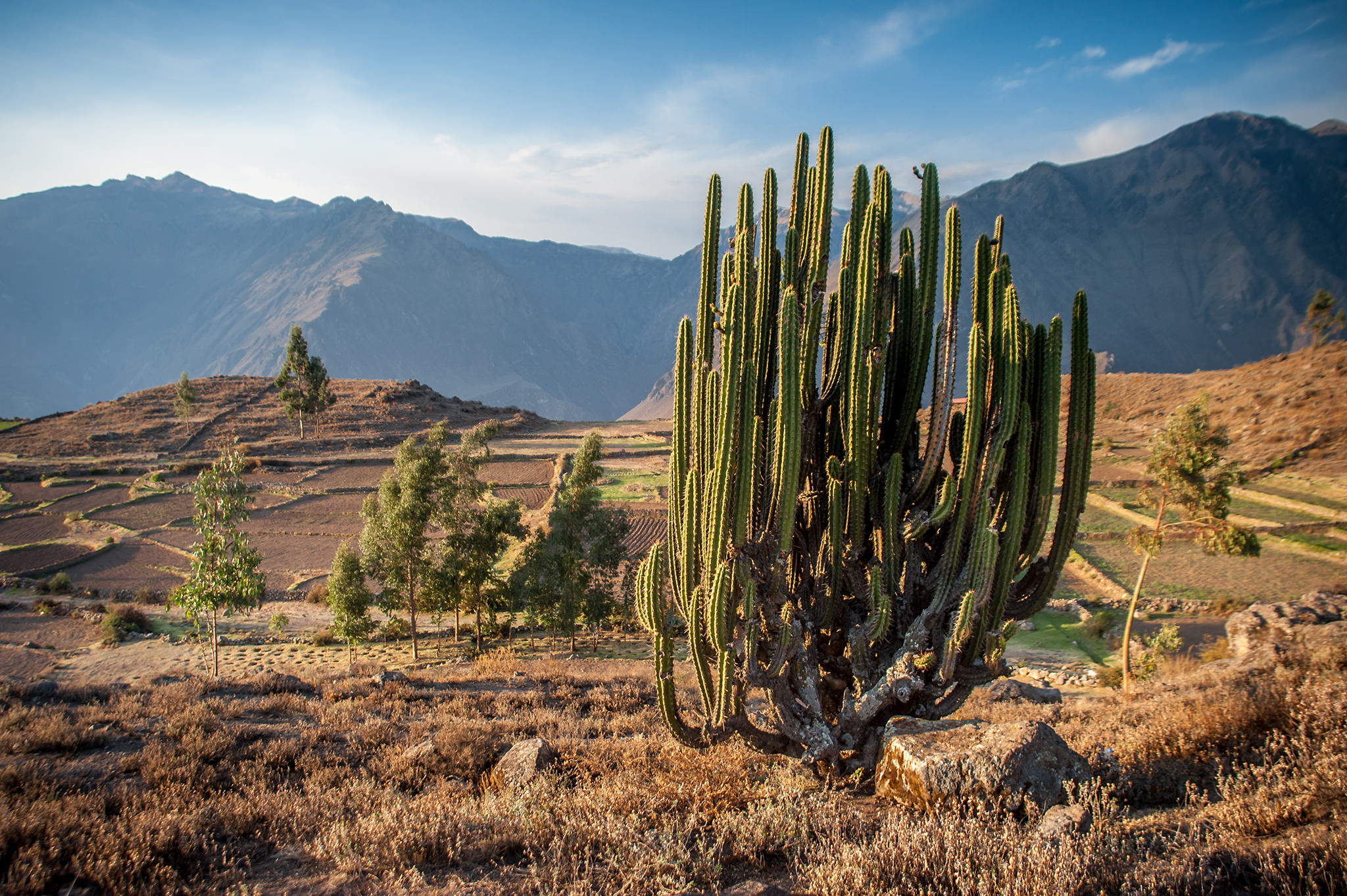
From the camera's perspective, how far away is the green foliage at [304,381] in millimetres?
66312

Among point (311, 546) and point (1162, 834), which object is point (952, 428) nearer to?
point (1162, 834)

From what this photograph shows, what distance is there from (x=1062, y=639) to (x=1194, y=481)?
340 inches

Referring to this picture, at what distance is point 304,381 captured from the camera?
2783 inches

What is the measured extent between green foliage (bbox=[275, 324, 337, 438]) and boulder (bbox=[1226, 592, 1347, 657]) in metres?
73.6

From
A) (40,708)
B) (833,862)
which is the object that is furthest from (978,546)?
(40,708)

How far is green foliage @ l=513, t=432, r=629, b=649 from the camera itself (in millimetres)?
21016

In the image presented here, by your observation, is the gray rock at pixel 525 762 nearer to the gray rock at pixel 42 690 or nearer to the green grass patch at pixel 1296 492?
the gray rock at pixel 42 690

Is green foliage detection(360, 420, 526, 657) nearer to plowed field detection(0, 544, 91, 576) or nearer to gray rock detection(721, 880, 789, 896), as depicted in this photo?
gray rock detection(721, 880, 789, 896)

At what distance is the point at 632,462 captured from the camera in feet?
185

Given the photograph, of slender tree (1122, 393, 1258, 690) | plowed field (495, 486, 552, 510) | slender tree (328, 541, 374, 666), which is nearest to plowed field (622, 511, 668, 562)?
plowed field (495, 486, 552, 510)

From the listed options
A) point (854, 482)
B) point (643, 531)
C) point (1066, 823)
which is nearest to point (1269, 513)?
point (643, 531)

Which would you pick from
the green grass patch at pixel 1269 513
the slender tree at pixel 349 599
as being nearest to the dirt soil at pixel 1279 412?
the green grass patch at pixel 1269 513

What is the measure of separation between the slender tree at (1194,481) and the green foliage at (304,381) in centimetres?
7163

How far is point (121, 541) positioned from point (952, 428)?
4462cm
